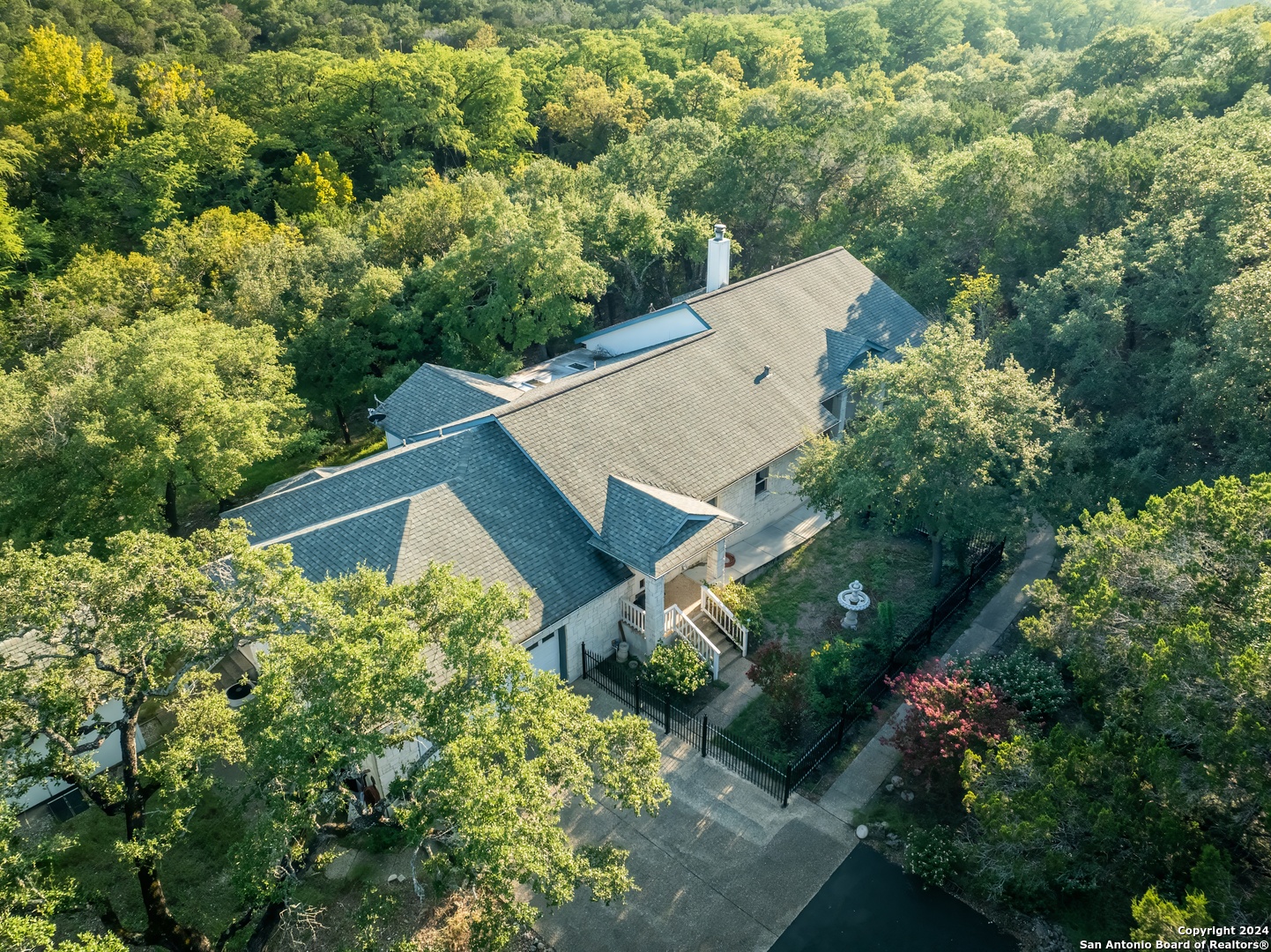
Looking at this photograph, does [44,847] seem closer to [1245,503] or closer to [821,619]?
Answer: [821,619]

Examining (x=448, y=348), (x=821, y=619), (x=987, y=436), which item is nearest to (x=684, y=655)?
(x=821, y=619)

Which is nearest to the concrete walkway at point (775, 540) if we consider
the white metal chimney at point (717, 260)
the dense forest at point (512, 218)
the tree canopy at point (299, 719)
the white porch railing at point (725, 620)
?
the white porch railing at point (725, 620)

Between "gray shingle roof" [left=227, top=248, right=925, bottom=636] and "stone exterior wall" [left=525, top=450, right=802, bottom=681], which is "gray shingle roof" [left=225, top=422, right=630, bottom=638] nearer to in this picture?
"gray shingle roof" [left=227, top=248, right=925, bottom=636]

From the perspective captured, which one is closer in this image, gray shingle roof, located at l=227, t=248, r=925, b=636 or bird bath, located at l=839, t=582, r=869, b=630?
gray shingle roof, located at l=227, t=248, r=925, b=636

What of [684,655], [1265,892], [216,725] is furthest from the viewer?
[684,655]

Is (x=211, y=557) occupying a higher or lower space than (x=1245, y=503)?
lower

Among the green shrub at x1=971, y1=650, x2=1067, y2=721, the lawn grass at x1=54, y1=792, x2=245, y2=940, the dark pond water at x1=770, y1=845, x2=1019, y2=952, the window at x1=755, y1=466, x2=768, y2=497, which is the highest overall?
the green shrub at x1=971, y1=650, x2=1067, y2=721

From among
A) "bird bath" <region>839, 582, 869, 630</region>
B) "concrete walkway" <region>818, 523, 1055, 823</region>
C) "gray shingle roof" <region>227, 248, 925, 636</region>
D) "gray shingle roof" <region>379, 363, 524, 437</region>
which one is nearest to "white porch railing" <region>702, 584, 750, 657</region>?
"gray shingle roof" <region>227, 248, 925, 636</region>
